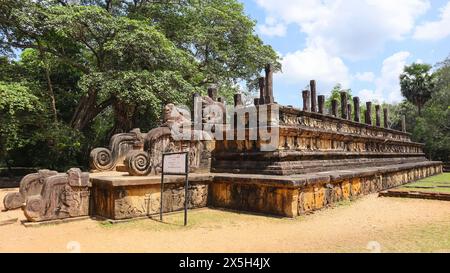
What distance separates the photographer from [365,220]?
5.80 meters

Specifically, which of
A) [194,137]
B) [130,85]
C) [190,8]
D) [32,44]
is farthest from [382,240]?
[190,8]

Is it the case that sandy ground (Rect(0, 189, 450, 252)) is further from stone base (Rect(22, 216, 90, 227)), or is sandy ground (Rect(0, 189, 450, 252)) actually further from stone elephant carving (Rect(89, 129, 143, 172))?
stone elephant carving (Rect(89, 129, 143, 172))

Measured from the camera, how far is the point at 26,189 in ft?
Answer: 22.0

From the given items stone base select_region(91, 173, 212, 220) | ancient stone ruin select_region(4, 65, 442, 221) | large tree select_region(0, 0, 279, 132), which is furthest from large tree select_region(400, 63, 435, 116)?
stone base select_region(91, 173, 212, 220)

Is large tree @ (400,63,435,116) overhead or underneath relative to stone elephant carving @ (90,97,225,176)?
overhead

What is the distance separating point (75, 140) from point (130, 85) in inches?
132

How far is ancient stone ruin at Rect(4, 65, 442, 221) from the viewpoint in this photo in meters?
5.82

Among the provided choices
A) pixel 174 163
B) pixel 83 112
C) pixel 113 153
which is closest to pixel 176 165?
pixel 174 163

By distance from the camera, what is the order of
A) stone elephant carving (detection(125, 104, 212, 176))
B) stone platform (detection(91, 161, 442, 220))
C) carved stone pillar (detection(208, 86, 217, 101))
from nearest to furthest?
stone platform (detection(91, 161, 442, 220))
stone elephant carving (detection(125, 104, 212, 176))
carved stone pillar (detection(208, 86, 217, 101))

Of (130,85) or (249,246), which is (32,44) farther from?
(249,246)

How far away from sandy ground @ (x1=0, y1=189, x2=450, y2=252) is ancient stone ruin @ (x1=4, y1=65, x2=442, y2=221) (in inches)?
14.2

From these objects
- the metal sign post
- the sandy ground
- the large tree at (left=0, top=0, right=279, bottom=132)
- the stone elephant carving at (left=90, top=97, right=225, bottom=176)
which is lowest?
the sandy ground

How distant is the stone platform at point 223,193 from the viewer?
5.82m

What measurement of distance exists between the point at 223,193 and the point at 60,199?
3099 millimetres
